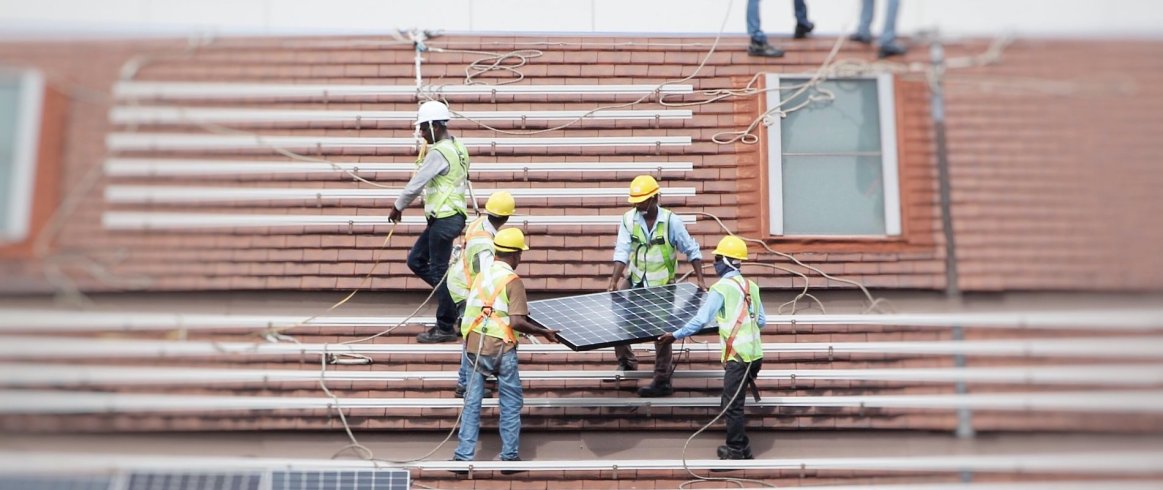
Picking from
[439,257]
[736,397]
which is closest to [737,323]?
[736,397]

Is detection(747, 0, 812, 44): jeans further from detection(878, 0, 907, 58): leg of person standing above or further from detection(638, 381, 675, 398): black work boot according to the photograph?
detection(638, 381, 675, 398): black work boot

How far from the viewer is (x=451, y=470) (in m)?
10.9

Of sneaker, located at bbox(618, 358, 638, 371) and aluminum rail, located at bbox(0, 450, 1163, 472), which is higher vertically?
sneaker, located at bbox(618, 358, 638, 371)

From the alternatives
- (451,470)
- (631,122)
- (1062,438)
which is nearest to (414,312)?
(451,470)

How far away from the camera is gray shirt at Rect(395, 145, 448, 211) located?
37.6 ft

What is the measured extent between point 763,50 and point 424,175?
3.77 meters

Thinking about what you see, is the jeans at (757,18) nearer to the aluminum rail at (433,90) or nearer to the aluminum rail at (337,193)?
the aluminum rail at (433,90)

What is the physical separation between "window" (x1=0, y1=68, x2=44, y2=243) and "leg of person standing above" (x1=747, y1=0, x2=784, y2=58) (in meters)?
6.66

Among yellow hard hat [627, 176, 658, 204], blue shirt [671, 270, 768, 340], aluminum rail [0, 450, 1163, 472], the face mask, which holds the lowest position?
aluminum rail [0, 450, 1163, 472]

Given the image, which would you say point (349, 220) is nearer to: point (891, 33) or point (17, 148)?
point (17, 148)

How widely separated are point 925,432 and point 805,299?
1.77 metres

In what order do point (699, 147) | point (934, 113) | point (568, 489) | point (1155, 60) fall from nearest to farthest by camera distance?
1. point (1155, 60)
2. point (568, 489)
3. point (934, 113)
4. point (699, 147)

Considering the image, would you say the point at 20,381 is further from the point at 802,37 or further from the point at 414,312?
the point at 802,37

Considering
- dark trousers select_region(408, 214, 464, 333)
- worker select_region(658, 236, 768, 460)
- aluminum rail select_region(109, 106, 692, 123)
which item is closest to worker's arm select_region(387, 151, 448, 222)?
dark trousers select_region(408, 214, 464, 333)
